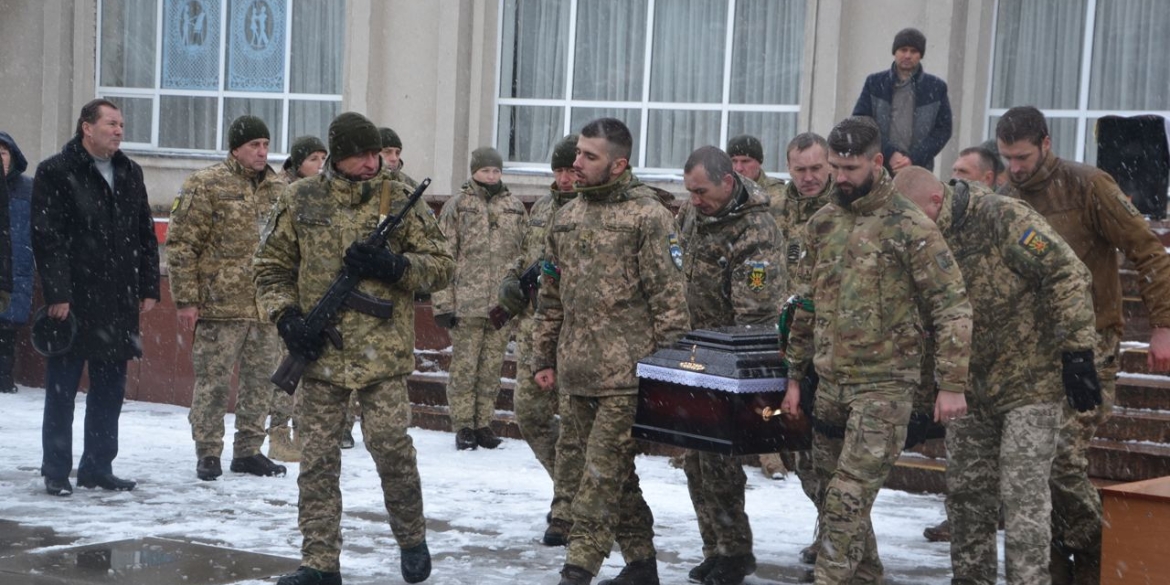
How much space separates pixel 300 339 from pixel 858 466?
245 cm

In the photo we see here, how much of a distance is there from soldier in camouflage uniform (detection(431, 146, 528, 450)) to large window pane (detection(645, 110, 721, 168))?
145 inches

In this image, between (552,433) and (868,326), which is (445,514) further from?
(868,326)

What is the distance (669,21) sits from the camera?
1477 centimetres

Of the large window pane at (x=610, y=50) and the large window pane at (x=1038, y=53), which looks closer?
the large window pane at (x=1038, y=53)

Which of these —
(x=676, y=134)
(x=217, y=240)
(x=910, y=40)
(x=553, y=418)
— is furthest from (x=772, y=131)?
(x=553, y=418)

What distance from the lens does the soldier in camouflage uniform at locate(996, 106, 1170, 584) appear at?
6680 mm

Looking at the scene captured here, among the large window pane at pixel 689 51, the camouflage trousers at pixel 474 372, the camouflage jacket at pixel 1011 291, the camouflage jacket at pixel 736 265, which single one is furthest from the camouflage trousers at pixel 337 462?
the large window pane at pixel 689 51

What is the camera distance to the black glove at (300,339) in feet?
21.4

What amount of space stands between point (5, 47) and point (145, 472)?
31.8 ft

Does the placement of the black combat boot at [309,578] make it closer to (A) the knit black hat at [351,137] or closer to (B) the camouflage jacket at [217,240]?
(A) the knit black hat at [351,137]

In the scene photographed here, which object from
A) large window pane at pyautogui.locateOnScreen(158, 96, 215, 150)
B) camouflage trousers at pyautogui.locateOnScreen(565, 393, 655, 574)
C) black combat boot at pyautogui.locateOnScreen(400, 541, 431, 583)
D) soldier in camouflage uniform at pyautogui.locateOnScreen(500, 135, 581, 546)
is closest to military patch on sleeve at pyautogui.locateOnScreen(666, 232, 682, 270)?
camouflage trousers at pyautogui.locateOnScreen(565, 393, 655, 574)

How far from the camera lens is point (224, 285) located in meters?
9.57

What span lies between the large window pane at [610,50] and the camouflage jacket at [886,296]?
9148 millimetres

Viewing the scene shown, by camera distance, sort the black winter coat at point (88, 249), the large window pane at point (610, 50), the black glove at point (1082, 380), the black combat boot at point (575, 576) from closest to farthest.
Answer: the black glove at point (1082, 380) → the black combat boot at point (575, 576) → the black winter coat at point (88, 249) → the large window pane at point (610, 50)
